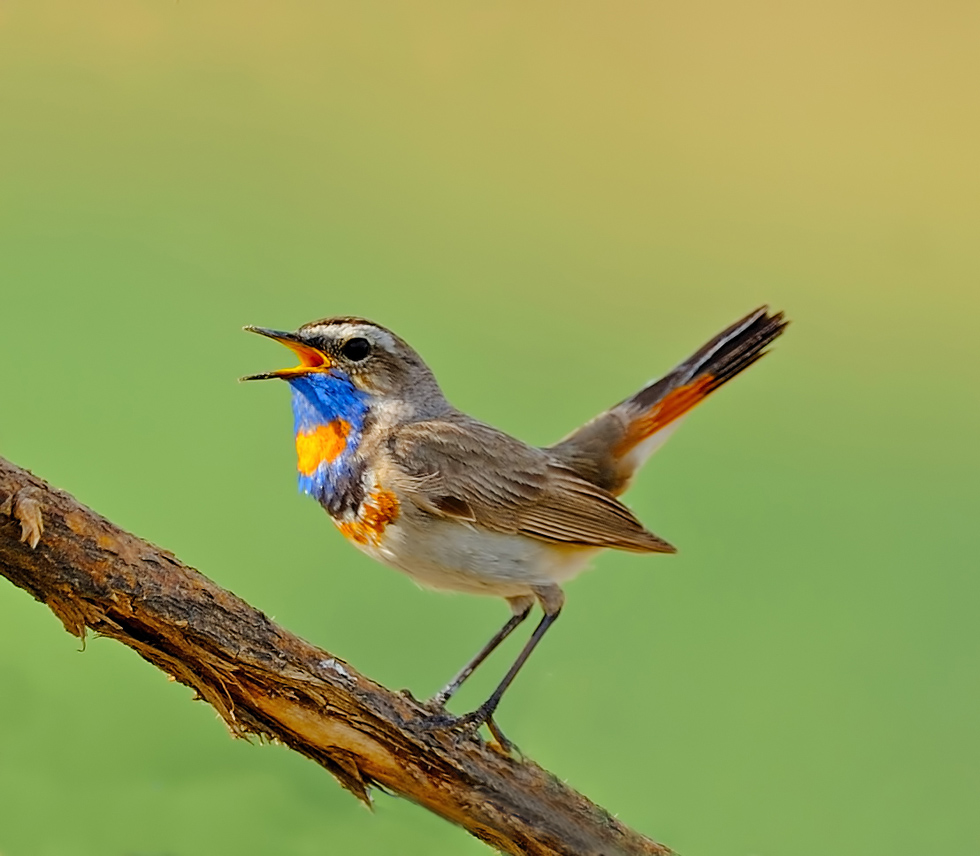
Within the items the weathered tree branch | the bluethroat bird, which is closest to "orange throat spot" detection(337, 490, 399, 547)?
the bluethroat bird

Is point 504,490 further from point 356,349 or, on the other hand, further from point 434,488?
point 356,349

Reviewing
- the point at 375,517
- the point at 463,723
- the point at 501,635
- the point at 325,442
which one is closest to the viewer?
the point at 463,723

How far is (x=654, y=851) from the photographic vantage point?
2783 mm

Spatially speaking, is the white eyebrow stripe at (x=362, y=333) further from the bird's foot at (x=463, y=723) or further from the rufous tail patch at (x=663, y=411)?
the bird's foot at (x=463, y=723)

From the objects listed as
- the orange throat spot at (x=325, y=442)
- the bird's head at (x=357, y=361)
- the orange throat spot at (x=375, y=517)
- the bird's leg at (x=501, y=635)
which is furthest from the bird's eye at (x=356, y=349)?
the bird's leg at (x=501, y=635)

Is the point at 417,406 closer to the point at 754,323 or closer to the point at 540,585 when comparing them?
the point at 540,585

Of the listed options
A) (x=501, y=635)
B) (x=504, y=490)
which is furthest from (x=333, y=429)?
(x=501, y=635)

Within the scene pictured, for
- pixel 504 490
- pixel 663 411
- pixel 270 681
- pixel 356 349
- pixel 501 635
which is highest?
pixel 663 411

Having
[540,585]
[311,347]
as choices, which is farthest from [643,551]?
[311,347]

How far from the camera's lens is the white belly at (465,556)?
287 cm

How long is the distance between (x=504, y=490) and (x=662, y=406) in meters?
0.67

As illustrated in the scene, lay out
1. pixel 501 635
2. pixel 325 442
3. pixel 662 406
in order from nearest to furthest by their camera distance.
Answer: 1. pixel 325 442
2. pixel 501 635
3. pixel 662 406

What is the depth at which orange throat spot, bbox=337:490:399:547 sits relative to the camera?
286 cm

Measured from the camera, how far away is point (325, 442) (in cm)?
299
